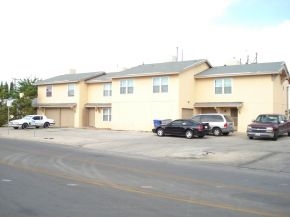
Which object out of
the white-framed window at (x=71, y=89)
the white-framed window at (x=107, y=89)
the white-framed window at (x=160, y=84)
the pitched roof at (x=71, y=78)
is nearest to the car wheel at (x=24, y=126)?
the white-framed window at (x=71, y=89)

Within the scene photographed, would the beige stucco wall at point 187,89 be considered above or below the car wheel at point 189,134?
above

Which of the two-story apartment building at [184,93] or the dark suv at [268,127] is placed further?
the two-story apartment building at [184,93]

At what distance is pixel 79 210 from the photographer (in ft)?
26.8

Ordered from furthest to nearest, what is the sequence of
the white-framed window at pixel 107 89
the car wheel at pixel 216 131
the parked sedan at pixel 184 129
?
the white-framed window at pixel 107 89 < the car wheel at pixel 216 131 < the parked sedan at pixel 184 129

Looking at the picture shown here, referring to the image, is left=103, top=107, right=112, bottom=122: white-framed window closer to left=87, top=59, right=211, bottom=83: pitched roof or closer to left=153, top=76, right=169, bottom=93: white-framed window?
left=87, top=59, right=211, bottom=83: pitched roof

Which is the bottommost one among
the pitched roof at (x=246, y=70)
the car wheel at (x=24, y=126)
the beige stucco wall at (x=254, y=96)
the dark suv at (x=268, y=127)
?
the car wheel at (x=24, y=126)

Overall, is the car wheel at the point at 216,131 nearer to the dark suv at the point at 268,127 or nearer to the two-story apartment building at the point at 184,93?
the dark suv at the point at 268,127

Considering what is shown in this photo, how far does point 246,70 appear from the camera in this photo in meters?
37.5

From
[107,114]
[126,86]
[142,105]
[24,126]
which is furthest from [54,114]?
[142,105]

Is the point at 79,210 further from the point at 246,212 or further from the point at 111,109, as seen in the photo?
the point at 111,109

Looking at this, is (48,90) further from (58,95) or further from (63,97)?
(63,97)

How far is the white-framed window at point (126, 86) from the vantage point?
42500mm

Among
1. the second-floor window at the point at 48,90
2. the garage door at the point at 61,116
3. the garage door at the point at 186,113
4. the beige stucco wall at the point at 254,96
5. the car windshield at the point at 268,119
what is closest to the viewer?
the car windshield at the point at 268,119

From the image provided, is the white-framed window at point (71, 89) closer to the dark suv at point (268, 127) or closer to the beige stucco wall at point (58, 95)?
the beige stucco wall at point (58, 95)
